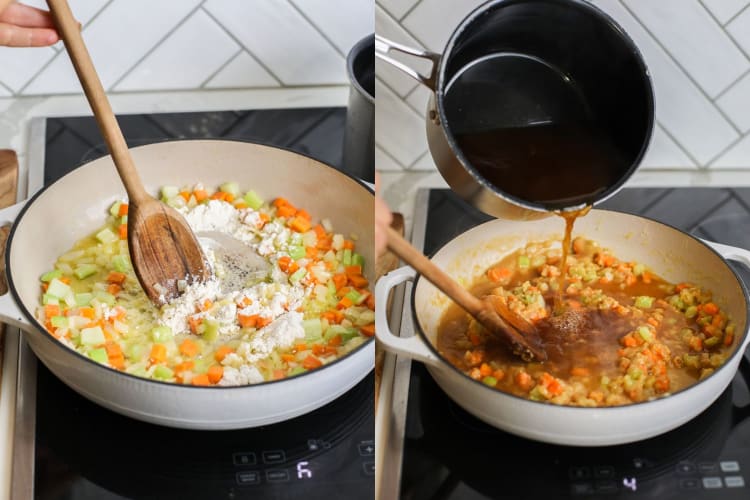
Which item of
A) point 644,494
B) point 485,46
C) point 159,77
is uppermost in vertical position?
point 485,46

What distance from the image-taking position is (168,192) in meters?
1.03

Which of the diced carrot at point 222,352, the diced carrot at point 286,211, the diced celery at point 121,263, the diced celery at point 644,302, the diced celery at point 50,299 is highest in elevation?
the diced celery at point 50,299

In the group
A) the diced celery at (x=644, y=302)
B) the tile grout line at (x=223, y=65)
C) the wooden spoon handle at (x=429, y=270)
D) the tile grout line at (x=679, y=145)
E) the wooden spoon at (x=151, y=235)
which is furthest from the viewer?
the tile grout line at (x=223, y=65)

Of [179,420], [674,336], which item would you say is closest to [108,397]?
[179,420]

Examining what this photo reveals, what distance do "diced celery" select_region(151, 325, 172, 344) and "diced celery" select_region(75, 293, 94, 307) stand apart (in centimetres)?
10

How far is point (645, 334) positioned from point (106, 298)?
58 cm

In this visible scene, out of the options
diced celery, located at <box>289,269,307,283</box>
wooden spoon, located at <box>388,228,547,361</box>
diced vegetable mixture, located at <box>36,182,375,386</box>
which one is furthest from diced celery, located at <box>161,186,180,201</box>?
wooden spoon, located at <box>388,228,547,361</box>

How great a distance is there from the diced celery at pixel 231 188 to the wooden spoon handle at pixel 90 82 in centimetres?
21

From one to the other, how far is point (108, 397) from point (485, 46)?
1.55ft

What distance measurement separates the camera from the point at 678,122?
1122 mm

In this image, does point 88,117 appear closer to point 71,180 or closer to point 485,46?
point 71,180

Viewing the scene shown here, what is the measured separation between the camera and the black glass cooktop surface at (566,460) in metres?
0.73

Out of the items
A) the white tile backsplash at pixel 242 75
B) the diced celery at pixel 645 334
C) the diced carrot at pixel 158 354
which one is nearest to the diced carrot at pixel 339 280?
the diced carrot at pixel 158 354

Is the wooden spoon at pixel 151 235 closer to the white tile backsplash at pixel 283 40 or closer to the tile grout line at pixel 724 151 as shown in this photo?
the white tile backsplash at pixel 283 40
